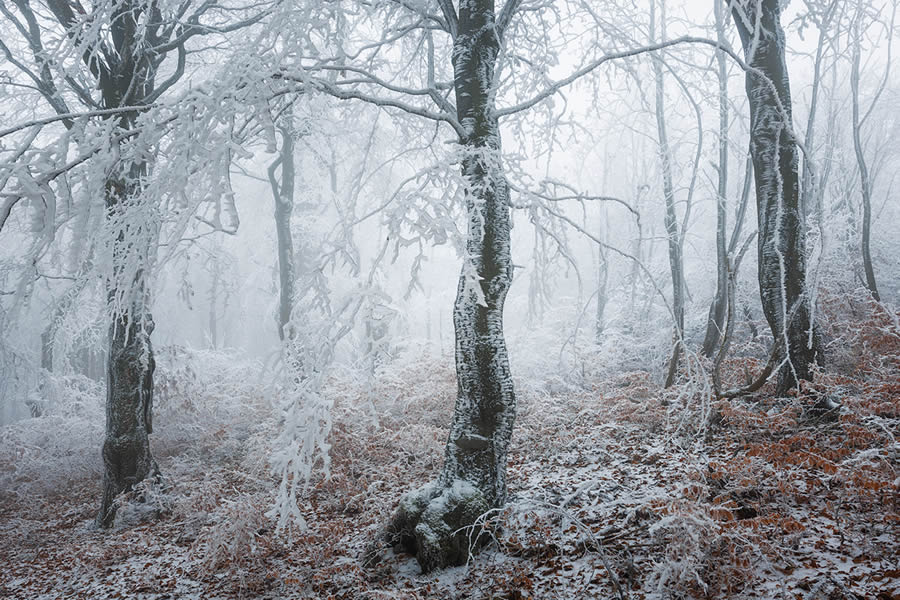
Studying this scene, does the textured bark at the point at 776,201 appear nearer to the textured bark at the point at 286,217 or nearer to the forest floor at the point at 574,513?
the forest floor at the point at 574,513

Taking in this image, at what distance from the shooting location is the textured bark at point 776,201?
5211 millimetres

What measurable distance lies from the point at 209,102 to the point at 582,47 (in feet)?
17.1

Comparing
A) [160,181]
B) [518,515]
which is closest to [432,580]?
[518,515]

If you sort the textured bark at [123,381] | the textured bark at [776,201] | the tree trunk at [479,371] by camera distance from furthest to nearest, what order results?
1. the textured bark at [123,381]
2. the textured bark at [776,201]
3. the tree trunk at [479,371]

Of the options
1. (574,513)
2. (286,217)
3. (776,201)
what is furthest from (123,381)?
(776,201)

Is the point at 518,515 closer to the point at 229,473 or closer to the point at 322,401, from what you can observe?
the point at 322,401

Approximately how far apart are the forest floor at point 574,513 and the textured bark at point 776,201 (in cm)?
61

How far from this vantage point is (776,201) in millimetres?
5301

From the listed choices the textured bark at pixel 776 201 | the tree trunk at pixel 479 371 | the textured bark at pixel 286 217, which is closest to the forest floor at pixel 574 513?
the tree trunk at pixel 479 371

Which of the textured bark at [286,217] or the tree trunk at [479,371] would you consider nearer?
the tree trunk at [479,371]

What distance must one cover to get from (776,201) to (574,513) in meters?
4.06

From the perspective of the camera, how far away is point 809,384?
16.3 feet

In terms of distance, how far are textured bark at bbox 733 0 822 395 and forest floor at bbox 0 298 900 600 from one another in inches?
23.9

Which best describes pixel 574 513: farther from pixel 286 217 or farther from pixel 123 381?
pixel 286 217
